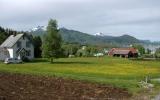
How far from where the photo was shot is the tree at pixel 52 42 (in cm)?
12469

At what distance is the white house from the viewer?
436 ft

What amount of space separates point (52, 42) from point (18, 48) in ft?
39.6

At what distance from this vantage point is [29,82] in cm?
2977

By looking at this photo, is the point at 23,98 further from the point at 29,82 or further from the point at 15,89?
the point at 29,82

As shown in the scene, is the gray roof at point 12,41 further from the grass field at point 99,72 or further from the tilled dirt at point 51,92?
the tilled dirt at point 51,92

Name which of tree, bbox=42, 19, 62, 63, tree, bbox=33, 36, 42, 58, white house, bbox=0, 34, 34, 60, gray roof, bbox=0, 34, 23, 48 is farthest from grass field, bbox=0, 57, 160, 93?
tree, bbox=33, 36, 42, 58

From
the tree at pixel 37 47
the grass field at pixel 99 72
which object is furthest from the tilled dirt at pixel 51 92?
the tree at pixel 37 47

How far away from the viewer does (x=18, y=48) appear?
133500 mm

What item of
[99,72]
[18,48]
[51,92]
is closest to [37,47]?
[18,48]

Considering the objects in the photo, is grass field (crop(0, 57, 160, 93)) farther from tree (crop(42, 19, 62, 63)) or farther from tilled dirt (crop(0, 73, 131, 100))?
tree (crop(42, 19, 62, 63))

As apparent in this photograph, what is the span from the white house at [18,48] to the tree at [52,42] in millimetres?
8123

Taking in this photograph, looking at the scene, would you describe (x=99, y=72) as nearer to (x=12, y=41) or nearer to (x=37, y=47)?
(x=12, y=41)

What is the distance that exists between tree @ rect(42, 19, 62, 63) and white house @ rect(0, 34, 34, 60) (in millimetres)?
8123

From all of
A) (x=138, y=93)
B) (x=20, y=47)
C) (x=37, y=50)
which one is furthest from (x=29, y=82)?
(x=37, y=50)
